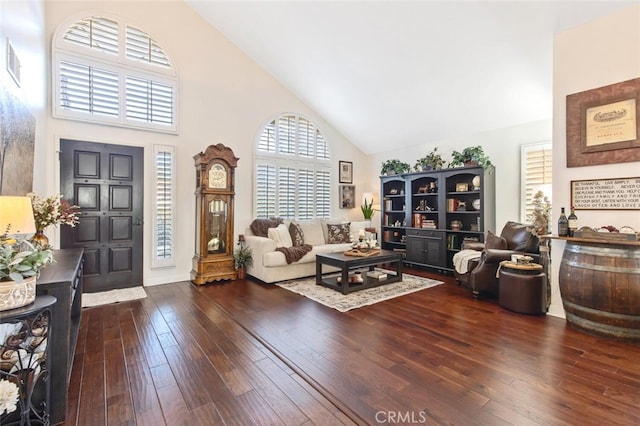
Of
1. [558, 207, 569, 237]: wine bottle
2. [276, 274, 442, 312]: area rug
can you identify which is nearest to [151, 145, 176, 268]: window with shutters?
[276, 274, 442, 312]: area rug

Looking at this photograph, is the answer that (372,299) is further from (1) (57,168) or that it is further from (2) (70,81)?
(2) (70,81)

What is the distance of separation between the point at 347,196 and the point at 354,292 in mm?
3275

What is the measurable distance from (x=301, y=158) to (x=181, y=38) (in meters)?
2.82

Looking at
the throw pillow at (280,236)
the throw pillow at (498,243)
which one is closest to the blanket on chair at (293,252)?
the throw pillow at (280,236)

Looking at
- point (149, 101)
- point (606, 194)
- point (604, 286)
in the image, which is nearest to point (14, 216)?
point (149, 101)

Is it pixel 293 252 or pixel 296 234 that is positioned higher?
pixel 296 234

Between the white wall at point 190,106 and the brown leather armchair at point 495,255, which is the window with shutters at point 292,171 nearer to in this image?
the white wall at point 190,106

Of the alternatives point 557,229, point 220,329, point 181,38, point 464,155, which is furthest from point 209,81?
point 557,229

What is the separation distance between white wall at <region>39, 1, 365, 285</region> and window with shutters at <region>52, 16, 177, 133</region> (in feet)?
0.38

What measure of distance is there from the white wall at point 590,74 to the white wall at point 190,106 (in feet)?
14.2

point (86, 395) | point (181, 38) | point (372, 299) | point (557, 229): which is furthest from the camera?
point (181, 38)

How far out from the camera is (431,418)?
5.42 feet

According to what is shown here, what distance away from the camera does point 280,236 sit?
5027 millimetres

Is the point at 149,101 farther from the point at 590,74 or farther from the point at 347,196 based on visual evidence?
the point at 590,74
